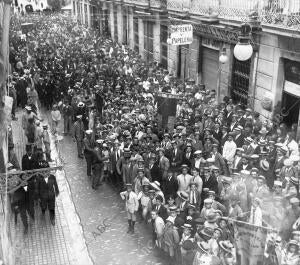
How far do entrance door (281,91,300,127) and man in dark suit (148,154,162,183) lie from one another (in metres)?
5.18

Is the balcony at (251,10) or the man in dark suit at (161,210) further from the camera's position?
the balcony at (251,10)

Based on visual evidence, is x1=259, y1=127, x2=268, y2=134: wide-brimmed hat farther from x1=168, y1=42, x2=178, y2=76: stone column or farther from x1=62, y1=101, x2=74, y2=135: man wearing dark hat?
x1=168, y1=42, x2=178, y2=76: stone column

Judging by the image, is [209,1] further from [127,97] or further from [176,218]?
[176,218]

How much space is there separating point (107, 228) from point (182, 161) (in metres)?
2.43

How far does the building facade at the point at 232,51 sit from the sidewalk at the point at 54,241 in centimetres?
689

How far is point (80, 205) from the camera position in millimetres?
11875

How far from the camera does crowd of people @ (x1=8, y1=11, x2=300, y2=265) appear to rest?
322 inches

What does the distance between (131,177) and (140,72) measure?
10868 mm

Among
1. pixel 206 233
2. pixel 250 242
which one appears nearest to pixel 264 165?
pixel 250 242

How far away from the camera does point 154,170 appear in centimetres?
1100

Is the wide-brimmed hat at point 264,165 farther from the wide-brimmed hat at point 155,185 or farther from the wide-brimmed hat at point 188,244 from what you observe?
the wide-brimmed hat at point 188,244

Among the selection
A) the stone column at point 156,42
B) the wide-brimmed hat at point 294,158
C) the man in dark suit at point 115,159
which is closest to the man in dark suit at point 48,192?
the man in dark suit at point 115,159

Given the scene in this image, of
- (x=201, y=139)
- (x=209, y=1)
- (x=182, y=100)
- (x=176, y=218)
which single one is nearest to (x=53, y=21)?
(x=209, y=1)

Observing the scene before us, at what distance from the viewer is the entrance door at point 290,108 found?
13.7m
